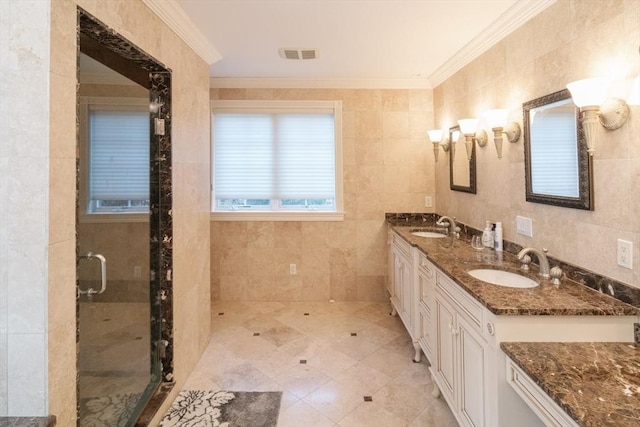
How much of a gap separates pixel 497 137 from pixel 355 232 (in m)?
1.95

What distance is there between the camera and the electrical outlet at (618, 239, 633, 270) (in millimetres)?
1410

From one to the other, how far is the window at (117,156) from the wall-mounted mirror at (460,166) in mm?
2611

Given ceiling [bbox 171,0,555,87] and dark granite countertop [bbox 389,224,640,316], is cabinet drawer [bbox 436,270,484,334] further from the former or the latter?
ceiling [bbox 171,0,555,87]

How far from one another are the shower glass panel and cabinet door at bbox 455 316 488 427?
1855 millimetres

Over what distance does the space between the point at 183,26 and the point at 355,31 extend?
1.29 m

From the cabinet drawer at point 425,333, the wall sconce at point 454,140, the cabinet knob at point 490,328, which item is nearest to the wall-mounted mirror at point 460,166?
the wall sconce at point 454,140

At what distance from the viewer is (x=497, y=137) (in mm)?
2250

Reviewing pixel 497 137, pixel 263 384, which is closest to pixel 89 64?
pixel 263 384

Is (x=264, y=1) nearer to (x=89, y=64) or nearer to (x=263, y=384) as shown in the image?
(x=89, y=64)

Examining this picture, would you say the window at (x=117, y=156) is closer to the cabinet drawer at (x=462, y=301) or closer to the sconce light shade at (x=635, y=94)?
the cabinet drawer at (x=462, y=301)

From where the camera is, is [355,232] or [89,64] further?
[355,232]

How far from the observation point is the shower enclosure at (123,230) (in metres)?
1.72

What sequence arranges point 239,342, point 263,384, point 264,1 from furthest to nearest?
point 239,342 < point 263,384 < point 264,1

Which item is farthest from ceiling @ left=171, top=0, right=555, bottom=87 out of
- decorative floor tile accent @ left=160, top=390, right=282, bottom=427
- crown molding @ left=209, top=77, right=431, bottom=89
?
decorative floor tile accent @ left=160, top=390, right=282, bottom=427
